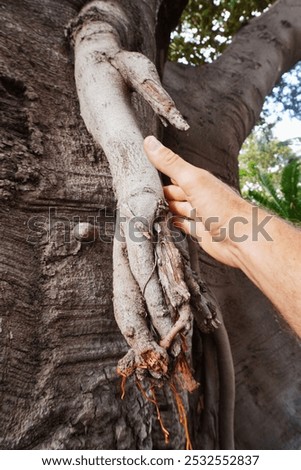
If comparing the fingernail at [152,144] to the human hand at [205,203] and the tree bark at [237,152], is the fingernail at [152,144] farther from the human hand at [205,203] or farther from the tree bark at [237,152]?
the tree bark at [237,152]

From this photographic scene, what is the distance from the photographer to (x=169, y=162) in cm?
93

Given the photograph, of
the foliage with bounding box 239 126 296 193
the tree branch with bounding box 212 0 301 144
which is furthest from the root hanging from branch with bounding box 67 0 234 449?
the foliage with bounding box 239 126 296 193

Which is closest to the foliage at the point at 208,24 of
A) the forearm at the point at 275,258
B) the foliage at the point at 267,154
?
the forearm at the point at 275,258

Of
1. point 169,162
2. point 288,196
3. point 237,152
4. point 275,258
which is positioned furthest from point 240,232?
point 288,196

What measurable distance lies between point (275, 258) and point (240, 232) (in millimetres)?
90

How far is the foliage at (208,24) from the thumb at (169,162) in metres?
2.71

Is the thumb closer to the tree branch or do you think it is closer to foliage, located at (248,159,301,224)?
the tree branch

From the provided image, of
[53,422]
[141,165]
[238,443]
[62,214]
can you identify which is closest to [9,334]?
[53,422]

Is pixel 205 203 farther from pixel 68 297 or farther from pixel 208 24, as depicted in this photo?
pixel 208 24

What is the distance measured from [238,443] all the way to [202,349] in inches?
19.6

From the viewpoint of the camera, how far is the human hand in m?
0.84

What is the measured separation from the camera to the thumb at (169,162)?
2.95 feet

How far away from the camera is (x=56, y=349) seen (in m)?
0.94
